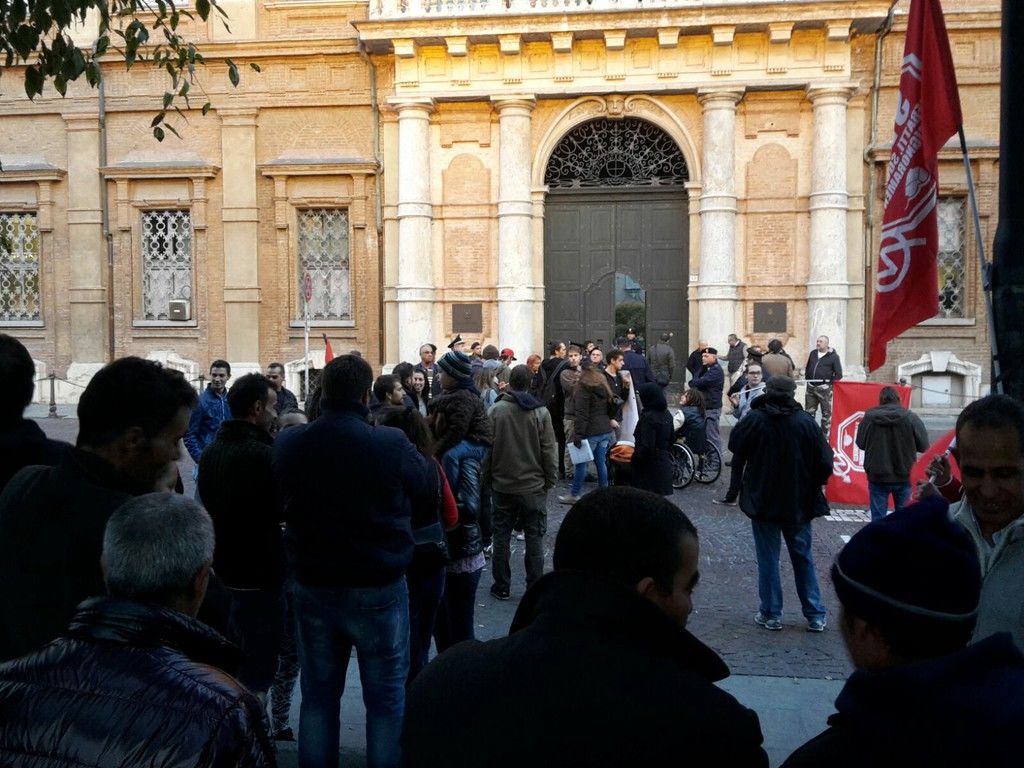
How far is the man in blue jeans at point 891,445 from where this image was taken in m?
8.91

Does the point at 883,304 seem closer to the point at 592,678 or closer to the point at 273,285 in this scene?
the point at 592,678

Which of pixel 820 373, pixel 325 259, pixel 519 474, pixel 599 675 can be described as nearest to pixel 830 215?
pixel 820 373

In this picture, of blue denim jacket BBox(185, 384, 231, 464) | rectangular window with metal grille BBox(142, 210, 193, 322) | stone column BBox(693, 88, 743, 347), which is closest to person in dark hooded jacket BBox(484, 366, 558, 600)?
blue denim jacket BBox(185, 384, 231, 464)

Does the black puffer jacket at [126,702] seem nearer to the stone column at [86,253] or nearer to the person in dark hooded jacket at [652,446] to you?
the person in dark hooded jacket at [652,446]

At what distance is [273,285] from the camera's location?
20.7 metres

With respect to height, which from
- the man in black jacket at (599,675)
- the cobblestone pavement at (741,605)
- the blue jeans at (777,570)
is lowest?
the cobblestone pavement at (741,605)

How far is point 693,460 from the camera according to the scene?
41.0 feet

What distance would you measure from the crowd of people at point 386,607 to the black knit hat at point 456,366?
118 cm

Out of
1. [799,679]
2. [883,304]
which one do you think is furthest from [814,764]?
[799,679]

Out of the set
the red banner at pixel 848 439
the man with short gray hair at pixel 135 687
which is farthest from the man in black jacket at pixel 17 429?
the red banner at pixel 848 439

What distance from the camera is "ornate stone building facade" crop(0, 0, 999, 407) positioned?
18.6 m

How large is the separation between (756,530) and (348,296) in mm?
14884

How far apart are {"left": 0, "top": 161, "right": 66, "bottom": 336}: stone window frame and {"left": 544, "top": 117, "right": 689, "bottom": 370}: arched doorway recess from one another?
11038mm

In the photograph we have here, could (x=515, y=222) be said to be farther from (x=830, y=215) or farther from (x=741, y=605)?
(x=741, y=605)
